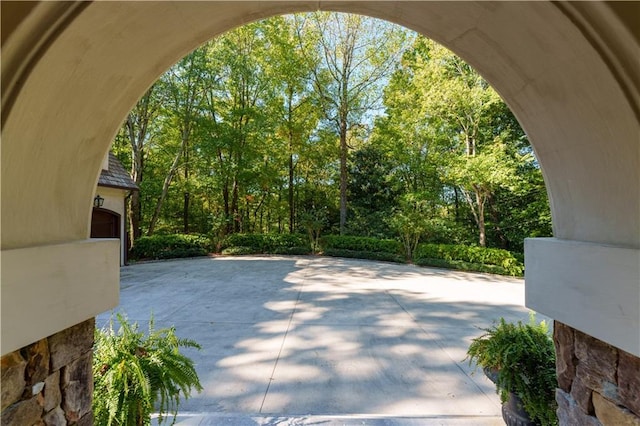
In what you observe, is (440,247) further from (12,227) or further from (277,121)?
(12,227)

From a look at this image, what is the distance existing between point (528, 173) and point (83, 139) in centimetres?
1146

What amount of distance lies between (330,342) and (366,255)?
9142 millimetres

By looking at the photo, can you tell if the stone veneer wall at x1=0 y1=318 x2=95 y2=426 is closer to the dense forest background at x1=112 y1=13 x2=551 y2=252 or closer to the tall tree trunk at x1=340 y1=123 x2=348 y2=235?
the dense forest background at x1=112 y1=13 x2=551 y2=252

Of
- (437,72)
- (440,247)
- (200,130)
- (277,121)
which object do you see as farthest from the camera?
(277,121)

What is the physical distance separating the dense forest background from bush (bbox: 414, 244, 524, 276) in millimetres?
1064

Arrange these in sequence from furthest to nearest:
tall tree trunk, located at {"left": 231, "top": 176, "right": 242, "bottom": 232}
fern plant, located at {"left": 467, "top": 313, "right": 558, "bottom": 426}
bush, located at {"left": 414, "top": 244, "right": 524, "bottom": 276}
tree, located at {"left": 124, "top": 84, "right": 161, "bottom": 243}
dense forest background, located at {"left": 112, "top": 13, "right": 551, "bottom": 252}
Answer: tall tree trunk, located at {"left": 231, "top": 176, "right": 242, "bottom": 232} → tree, located at {"left": 124, "top": 84, "right": 161, "bottom": 243} → dense forest background, located at {"left": 112, "top": 13, "right": 551, "bottom": 252} → bush, located at {"left": 414, "top": 244, "right": 524, "bottom": 276} → fern plant, located at {"left": 467, "top": 313, "right": 558, "bottom": 426}

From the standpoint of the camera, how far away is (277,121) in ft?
52.3

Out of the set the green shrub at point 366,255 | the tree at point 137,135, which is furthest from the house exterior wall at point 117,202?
the green shrub at point 366,255

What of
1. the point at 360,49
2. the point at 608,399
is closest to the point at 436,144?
the point at 360,49

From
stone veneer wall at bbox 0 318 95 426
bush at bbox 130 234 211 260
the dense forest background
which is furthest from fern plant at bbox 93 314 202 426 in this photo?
bush at bbox 130 234 211 260

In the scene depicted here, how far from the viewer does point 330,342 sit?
405 cm

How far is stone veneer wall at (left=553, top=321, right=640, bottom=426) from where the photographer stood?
1151 mm

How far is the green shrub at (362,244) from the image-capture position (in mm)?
12820

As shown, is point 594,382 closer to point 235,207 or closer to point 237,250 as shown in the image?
point 237,250
